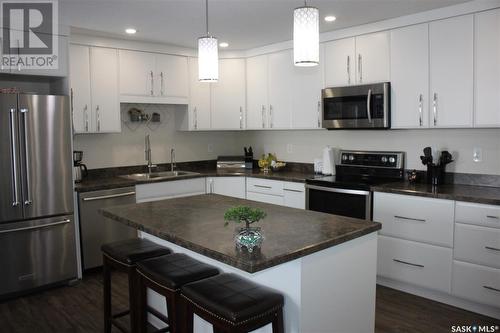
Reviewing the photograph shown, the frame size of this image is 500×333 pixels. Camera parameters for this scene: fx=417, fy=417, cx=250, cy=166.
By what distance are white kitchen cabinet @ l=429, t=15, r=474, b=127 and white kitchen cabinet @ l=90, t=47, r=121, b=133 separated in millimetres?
3085

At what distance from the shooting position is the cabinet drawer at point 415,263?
3.27 metres

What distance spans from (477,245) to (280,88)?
2.63m

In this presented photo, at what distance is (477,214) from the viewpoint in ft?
10.1

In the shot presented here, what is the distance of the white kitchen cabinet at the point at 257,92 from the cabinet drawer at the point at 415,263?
6.97 feet

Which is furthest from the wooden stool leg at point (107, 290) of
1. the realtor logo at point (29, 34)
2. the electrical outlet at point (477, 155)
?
the electrical outlet at point (477, 155)

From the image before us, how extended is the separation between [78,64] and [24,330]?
2.47 meters

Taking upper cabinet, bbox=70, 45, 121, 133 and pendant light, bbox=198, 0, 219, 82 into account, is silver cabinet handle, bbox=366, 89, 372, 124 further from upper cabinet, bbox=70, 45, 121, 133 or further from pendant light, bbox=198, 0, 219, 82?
upper cabinet, bbox=70, 45, 121, 133

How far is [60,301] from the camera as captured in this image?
3492mm

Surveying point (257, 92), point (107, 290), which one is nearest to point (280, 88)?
point (257, 92)

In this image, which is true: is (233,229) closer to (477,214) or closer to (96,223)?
(477,214)

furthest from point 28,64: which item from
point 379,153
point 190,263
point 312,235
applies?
point 379,153

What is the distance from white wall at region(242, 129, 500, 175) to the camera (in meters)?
3.54

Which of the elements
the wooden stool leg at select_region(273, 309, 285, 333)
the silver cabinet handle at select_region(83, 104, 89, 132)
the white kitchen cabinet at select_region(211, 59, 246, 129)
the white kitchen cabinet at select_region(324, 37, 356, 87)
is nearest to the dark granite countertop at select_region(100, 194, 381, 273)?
the wooden stool leg at select_region(273, 309, 285, 333)

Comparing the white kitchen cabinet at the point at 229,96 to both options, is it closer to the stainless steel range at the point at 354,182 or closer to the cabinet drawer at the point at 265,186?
the cabinet drawer at the point at 265,186
